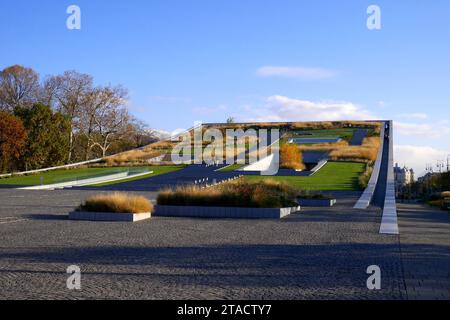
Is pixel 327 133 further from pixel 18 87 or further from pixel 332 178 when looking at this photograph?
pixel 332 178

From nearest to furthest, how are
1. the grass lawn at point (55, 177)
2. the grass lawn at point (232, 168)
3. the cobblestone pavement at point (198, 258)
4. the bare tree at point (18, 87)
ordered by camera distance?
the cobblestone pavement at point (198, 258), the grass lawn at point (55, 177), the grass lawn at point (232, 168), the bare tree at point (18, 87)

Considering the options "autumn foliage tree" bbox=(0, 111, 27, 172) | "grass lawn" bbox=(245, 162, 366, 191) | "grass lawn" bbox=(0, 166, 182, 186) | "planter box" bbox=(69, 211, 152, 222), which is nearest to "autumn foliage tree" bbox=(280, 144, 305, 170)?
"grass lawn" bbox=(245, 162, 366, 191)

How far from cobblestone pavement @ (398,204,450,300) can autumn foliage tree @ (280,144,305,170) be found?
2737 centimetres

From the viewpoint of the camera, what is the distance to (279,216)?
1581cm

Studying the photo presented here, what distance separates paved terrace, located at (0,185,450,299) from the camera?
6730 millimetres

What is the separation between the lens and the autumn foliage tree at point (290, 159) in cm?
4216

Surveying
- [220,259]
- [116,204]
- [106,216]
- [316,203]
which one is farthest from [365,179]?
[220,259]

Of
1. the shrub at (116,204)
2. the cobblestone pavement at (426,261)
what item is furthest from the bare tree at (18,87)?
the cobblestone pavement at (426,261)

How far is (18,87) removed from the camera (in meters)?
53.7

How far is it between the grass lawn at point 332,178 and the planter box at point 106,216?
12909 millimetres

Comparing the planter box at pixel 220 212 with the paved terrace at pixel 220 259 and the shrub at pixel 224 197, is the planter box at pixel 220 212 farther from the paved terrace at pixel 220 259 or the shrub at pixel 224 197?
the paved terrace at pixel 220 259

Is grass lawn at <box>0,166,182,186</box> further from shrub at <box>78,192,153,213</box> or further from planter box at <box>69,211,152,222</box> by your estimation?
planter box at <box>69,211,152,222</box>

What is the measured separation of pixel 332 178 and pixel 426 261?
25001 millimetres
